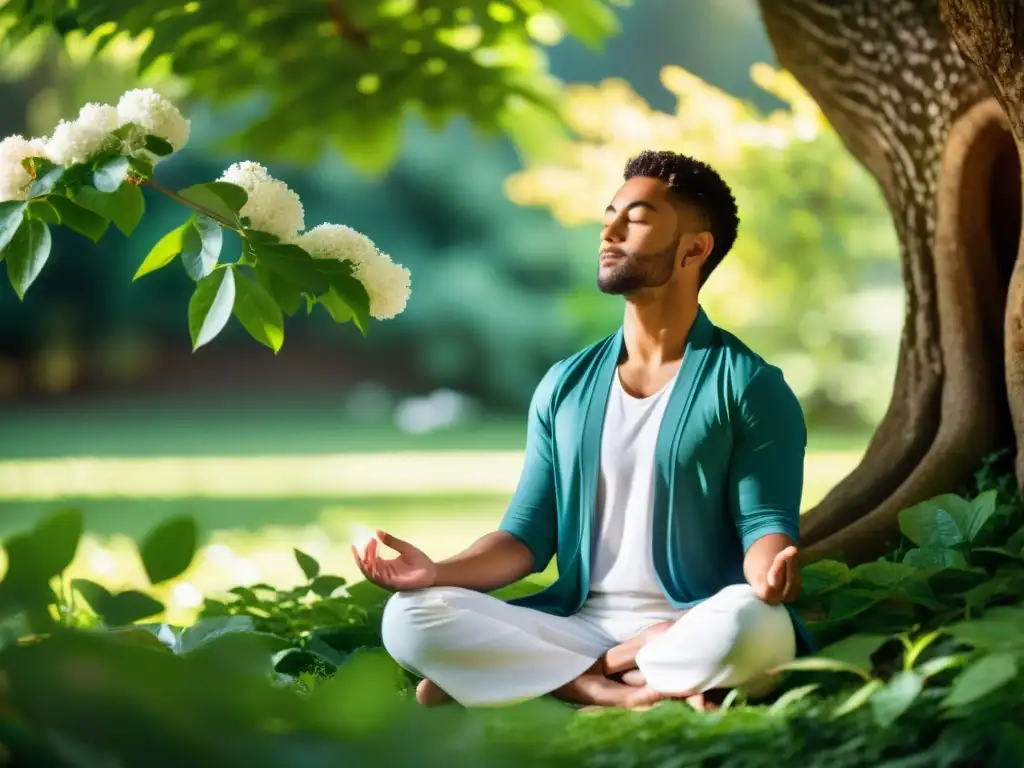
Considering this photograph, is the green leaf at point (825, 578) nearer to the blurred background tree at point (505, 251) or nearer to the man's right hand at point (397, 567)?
the man's right hand at point (397, 567)

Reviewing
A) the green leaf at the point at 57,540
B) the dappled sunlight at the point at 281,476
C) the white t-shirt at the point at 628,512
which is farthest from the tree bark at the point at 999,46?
the dappled sunlight at the point at 281,476

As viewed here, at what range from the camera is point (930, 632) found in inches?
114

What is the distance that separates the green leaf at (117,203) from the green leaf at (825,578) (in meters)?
1.71

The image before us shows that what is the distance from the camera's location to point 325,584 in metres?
3.93

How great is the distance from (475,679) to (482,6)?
2747 millimetres

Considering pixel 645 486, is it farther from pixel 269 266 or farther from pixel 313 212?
pixel 313 212

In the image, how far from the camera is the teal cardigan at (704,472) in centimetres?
Result: 286

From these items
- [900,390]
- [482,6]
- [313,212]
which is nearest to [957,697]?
[900,390]

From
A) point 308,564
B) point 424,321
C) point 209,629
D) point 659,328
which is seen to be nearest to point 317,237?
point 659,328

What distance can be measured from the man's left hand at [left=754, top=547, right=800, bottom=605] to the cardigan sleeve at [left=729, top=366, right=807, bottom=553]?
0.18m

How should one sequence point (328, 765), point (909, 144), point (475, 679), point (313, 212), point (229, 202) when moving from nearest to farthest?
point (328, 765) → point (229, 202) → point (475, 679) → point (909, 144) → point (313, 212)

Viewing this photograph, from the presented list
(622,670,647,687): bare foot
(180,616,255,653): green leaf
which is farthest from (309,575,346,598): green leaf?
(622,670,647,687): bare foot

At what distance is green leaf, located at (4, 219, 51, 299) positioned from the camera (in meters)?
2.43

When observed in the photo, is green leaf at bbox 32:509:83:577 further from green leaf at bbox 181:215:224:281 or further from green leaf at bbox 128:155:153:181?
green leaf at bbox 128:155:153:181
